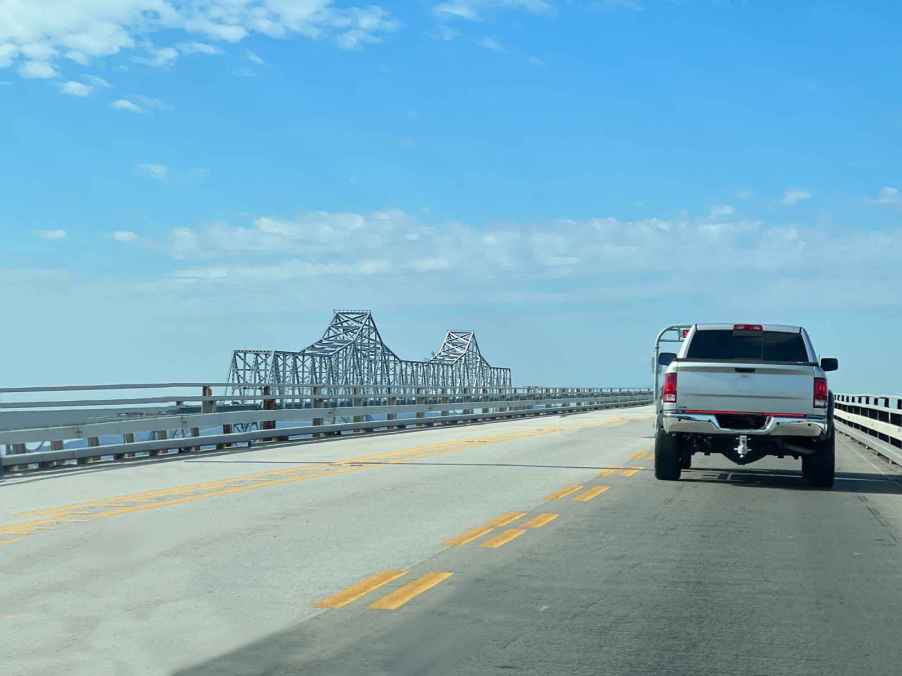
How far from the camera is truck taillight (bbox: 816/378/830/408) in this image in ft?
50.4

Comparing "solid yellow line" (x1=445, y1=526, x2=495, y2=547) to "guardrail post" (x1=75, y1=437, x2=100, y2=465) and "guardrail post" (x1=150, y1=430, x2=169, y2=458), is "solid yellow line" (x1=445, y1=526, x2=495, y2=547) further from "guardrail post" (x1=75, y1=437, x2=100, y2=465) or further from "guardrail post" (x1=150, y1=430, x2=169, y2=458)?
"guardrail post" (x1=150, y1=430, x2=169, y2=458)

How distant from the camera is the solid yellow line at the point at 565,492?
14023 millimetres

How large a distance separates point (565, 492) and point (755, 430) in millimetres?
2744

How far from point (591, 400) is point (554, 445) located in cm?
4571

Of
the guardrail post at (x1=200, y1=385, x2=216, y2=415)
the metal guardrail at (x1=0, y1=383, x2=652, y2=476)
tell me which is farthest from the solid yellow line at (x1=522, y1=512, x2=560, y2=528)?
the guardrail post at (x1=200, y1=385, x2=216, y2=415)

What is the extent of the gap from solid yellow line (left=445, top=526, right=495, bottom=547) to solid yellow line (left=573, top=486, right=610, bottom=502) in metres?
2.91

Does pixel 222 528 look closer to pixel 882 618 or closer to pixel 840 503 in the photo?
pixel 882 618

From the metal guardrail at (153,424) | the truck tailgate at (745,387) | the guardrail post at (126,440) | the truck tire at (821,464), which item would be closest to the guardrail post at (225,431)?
the metal guardrail at (153,424)

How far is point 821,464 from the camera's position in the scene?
15.7m

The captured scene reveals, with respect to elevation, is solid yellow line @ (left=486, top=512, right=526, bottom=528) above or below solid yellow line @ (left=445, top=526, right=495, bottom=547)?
below

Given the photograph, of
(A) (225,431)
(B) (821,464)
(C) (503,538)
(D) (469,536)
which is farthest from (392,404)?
(C) (503,538)

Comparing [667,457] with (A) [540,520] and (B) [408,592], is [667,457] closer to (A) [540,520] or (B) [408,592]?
(A) [540,520]

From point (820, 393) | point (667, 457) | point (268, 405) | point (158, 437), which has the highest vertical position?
point (820, 393)

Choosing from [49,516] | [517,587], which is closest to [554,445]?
[49,516]
